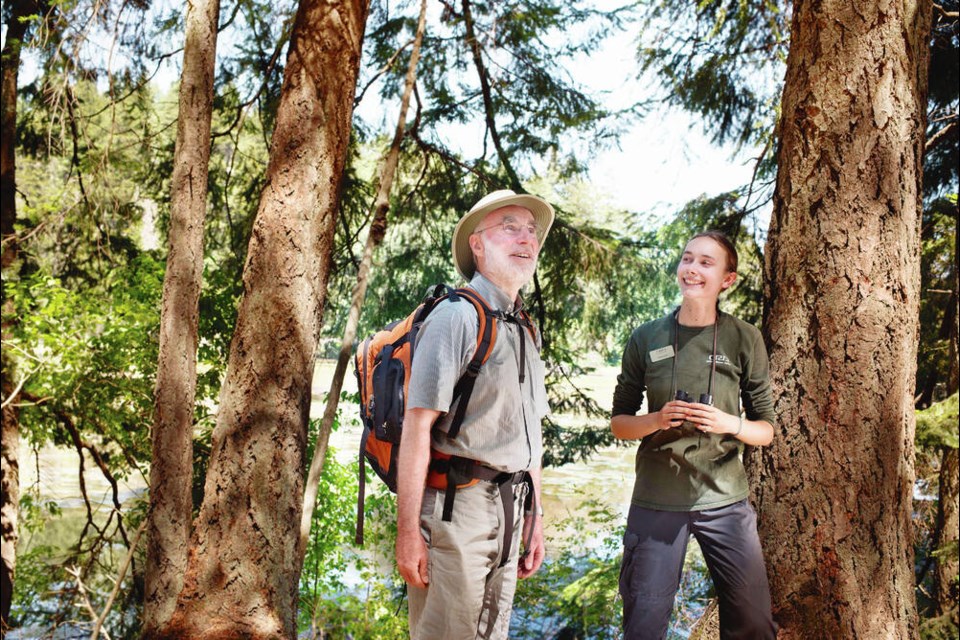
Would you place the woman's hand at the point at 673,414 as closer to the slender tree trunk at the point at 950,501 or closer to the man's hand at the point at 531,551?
the man's hand at the point at 531,551

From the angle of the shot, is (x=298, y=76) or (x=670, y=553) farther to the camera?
(x=298, y=76)

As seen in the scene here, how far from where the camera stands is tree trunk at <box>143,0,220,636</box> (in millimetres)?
4836

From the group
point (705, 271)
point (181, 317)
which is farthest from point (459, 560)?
point (181, 317)

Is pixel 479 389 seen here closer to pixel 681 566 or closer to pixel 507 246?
pixel 507 246

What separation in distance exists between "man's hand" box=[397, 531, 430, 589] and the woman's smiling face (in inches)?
45.6

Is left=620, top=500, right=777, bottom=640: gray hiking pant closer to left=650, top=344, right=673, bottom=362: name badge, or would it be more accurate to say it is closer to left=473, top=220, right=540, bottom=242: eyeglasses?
left=650, top=344, right=673, bottom=362: name badge

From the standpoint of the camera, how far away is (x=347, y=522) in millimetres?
9883

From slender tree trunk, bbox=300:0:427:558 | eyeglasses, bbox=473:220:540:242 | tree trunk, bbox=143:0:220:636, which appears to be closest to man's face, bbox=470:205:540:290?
eyeglasses, bbox=473:220:540:242

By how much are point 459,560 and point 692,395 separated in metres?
0.94

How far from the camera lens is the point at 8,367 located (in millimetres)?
7637

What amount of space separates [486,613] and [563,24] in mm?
7313

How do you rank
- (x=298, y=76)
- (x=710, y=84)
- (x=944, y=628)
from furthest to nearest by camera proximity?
(x=710, y=84) < (x=298, y=76) < (x=944, y=628)

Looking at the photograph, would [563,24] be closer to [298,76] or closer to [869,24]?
[298,76]

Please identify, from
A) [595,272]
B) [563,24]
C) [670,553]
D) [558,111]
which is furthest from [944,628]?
[563,24]
